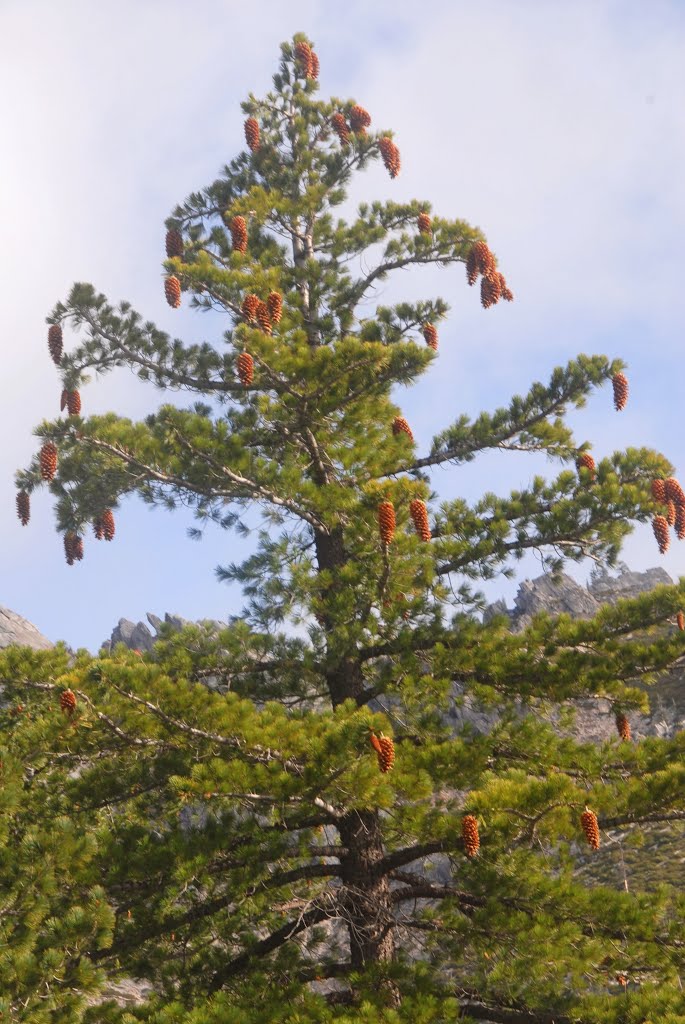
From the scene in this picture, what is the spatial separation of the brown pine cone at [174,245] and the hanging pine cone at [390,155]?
12.2 feet

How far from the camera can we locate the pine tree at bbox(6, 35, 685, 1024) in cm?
865

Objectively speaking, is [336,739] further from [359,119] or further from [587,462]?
[359,119]

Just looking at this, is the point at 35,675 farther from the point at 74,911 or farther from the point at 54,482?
the point at 54,482

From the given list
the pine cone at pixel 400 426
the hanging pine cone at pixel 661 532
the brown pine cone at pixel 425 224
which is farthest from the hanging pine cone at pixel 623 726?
the brown pine cone at pixel 425 224

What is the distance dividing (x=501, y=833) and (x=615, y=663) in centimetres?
266

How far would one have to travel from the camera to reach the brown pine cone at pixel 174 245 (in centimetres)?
1552

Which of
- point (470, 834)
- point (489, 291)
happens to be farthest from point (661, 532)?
point (470, 834)

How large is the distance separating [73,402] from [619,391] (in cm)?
735

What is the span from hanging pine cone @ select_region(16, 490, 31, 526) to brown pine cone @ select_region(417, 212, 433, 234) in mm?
7435

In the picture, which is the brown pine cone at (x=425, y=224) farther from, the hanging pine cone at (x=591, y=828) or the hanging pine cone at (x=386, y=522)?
the hanging pine cone at (x=591, y=828)

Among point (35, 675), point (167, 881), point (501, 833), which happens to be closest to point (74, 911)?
point (167, 881)

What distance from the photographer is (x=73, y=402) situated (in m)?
12.7

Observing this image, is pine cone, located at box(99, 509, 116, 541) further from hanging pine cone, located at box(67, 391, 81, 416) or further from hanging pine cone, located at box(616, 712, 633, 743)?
hanging pine cone, located at box(616, 712, 633, 743)

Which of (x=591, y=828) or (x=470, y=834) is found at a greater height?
(x=470, y=834)
